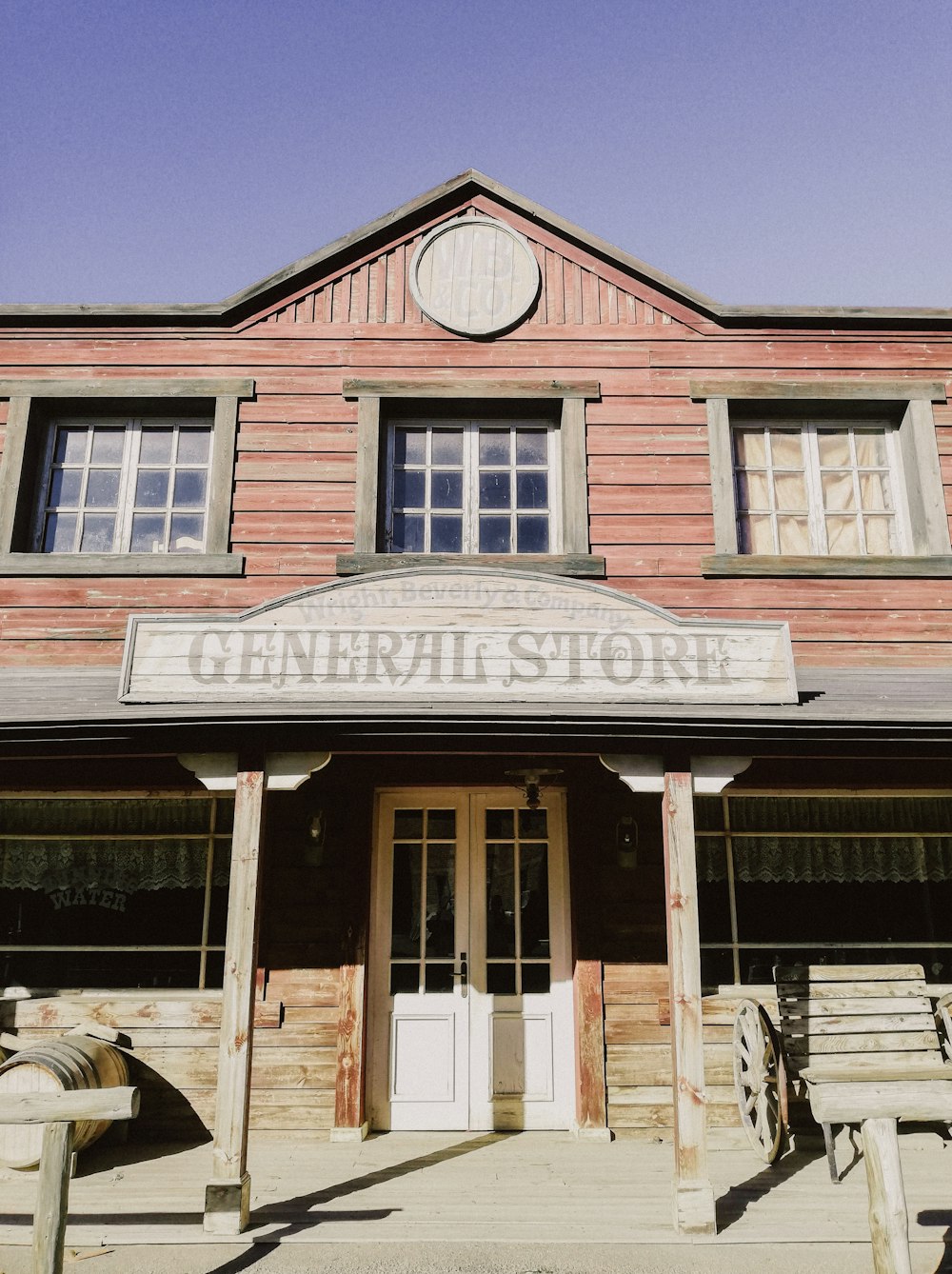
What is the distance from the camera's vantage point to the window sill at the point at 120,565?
7023mm

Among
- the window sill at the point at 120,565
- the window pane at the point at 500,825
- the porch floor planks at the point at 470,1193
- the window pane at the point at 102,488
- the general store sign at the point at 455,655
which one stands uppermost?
the window pane at the point at 102,488

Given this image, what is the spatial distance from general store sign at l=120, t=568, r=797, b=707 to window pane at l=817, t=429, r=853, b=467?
2.75 m

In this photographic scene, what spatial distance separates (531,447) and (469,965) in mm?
4133

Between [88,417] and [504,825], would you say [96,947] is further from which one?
[88,417]

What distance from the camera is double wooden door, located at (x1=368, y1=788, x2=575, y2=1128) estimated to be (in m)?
6.63

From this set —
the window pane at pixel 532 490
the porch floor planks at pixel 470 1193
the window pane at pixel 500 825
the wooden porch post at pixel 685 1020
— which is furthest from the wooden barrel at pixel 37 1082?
the window pane at pixel 532 490

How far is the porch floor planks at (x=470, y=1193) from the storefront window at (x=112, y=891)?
4.03 ft

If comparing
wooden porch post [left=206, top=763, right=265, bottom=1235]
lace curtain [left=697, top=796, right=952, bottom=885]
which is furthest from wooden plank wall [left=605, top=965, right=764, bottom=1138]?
wooden porch post [left=206, top=763, right=265, bottom=1235]

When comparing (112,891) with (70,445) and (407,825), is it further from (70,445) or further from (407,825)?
(70,445)

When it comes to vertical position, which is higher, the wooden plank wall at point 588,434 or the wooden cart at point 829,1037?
the wooden plank wall at point 588,434

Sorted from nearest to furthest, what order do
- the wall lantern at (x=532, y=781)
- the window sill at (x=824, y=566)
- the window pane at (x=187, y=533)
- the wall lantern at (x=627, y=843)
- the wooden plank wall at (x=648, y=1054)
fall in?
the wall lantern at (x=532, y=781) → the wooden plank wall at (x=648, y=1054) → the wall lantern at (x=627, y=843) → the window sill at (x=824, y=566) → the window pane at (x=187, y=533)

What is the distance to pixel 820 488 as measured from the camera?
7.53 meters

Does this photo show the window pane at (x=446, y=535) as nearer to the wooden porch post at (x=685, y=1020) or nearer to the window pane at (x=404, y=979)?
the wooden porch post at (x=685, y=1020)

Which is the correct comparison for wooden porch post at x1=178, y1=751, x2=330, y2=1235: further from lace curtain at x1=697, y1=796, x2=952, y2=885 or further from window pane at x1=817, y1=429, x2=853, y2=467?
window pane at x1=817, y1=429, x2=853, y2=467
